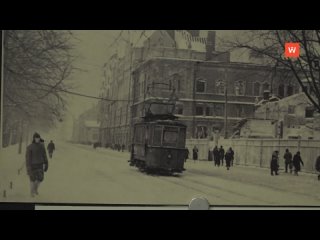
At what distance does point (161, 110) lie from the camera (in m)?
5.70

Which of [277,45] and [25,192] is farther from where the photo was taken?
[277,45]

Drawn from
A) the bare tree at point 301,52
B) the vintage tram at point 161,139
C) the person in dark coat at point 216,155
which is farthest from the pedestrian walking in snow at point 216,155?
the bare tree at point 301,52

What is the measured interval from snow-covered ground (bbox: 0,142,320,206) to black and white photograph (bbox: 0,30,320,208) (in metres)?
0.01

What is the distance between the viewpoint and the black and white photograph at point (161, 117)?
533 centimetres

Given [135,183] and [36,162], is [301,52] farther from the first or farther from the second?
[36,162]

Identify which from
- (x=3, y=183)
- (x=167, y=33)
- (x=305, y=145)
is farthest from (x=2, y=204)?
(x=305, y=145)

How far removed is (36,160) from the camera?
5.32 meters

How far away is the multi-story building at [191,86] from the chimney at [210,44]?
0.01 meters

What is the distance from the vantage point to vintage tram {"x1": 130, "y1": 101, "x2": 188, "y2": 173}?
5621 mm

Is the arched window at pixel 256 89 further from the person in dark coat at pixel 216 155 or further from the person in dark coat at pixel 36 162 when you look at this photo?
the person in dark coat at pixel 36 162

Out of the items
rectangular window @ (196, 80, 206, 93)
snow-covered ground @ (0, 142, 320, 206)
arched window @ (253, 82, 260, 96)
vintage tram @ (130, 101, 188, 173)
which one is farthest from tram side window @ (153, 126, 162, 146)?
arched window @ (253, 82, 260, 96)

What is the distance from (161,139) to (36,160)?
1366 millimetres

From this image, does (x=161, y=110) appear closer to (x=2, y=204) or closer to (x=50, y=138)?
(x=50, y=138)
